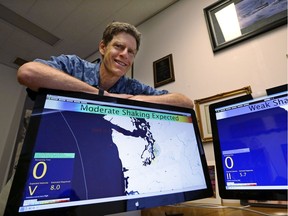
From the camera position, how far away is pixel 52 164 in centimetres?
37

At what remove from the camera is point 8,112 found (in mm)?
2465

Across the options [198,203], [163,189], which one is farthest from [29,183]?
[198,203]

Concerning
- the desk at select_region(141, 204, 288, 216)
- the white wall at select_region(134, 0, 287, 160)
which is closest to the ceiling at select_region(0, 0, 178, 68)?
the white wall at select_region(134, 0, 287, 160)

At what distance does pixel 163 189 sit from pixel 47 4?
78.8 inches

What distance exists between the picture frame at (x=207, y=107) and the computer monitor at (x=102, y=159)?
0.50m

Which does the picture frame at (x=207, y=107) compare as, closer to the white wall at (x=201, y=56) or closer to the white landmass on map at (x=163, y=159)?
the white wall at (x=201, y=56)

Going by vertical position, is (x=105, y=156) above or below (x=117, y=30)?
below

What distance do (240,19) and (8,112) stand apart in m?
2.89

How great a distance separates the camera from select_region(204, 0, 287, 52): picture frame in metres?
0.99

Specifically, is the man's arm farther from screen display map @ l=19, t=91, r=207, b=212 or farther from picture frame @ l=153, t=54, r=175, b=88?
picture frame @ l=153, t=54, r=175, b=88

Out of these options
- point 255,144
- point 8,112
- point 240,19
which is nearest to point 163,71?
point 240,19

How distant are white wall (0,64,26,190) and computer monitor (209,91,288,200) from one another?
2614mm

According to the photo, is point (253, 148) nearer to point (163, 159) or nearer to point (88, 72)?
point (163, 159)

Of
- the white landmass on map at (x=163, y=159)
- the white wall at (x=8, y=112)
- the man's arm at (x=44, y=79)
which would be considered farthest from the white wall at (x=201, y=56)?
the white wall at (x=8, y=112)
